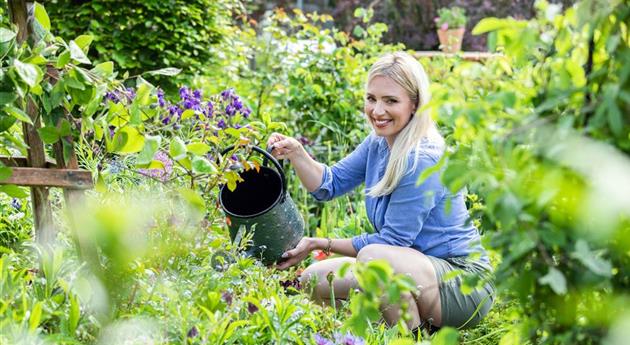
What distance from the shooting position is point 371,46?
5066mm

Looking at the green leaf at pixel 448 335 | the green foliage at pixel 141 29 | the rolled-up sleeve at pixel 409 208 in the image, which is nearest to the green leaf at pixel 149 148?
the green leaf at pixel 448 335

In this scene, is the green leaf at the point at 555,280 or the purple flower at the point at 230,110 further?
the purple flower at the point at 230,110

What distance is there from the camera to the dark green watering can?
2.58 meters

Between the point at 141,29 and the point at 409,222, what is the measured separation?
2.52 meters

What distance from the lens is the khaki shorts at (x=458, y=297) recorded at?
2.68 meters

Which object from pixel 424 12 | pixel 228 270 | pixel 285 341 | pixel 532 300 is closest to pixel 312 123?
pixel 228 270

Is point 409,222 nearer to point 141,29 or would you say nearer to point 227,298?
point 227,298

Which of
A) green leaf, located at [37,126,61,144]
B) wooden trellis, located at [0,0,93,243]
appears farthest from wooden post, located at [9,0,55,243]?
green leaf, located at [37,126,61,144]

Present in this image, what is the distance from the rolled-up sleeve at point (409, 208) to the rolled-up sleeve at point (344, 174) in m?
0.39

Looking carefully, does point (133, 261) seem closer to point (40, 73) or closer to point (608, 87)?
point (40, 73)

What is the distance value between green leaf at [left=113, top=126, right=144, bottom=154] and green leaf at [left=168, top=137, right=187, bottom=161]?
0.11 m

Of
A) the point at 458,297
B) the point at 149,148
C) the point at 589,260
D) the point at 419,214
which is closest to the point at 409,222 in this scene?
the point at 419,214

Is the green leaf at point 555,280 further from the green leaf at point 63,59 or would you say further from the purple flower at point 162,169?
the purple flower at point 162,169

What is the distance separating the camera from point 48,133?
1.77 meters
